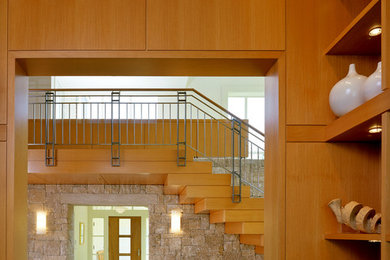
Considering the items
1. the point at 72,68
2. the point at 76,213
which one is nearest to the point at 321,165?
the point at 72,68

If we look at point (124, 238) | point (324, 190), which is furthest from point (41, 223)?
point (324, 190)

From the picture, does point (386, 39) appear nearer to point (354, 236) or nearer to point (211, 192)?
point (354, 236)

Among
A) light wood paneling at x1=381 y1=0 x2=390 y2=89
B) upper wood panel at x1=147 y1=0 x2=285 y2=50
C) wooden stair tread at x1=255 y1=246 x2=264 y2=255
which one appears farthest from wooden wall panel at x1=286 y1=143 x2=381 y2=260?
wooden stair tread at x1=255 y1=246 x2=264 y2=255

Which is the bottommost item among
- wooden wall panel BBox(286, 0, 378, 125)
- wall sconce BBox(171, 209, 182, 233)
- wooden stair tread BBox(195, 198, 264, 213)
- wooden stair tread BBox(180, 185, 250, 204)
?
wall sconce BBox(171, 209, 182, 233)

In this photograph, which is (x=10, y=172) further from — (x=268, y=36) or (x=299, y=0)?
(x=299, y=0)

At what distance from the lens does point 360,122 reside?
2.37m

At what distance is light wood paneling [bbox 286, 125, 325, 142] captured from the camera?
3027 millimetres

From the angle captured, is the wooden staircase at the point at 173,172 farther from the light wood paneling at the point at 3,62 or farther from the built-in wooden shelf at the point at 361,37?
the built-in wooden shelf at the point at 361,37

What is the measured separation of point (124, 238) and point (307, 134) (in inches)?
375

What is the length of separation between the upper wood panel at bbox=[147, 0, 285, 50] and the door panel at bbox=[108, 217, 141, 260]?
9.29m

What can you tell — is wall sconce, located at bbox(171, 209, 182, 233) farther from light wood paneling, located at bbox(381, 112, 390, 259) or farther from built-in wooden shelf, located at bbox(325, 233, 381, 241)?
light wood paneling, located at bbox(381, 112, 390, 259)

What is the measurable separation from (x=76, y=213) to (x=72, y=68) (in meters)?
6.25

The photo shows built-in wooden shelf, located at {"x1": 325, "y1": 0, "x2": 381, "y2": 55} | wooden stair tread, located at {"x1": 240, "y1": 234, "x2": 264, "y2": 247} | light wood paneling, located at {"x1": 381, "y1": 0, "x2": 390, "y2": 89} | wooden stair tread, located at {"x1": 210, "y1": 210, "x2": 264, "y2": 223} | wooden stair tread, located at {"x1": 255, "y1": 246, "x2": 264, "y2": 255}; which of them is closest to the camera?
light wood paneling, located at {"x1": 381, "y1": 0, "x2": 390, "y2": 89}

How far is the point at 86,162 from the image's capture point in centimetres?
685
